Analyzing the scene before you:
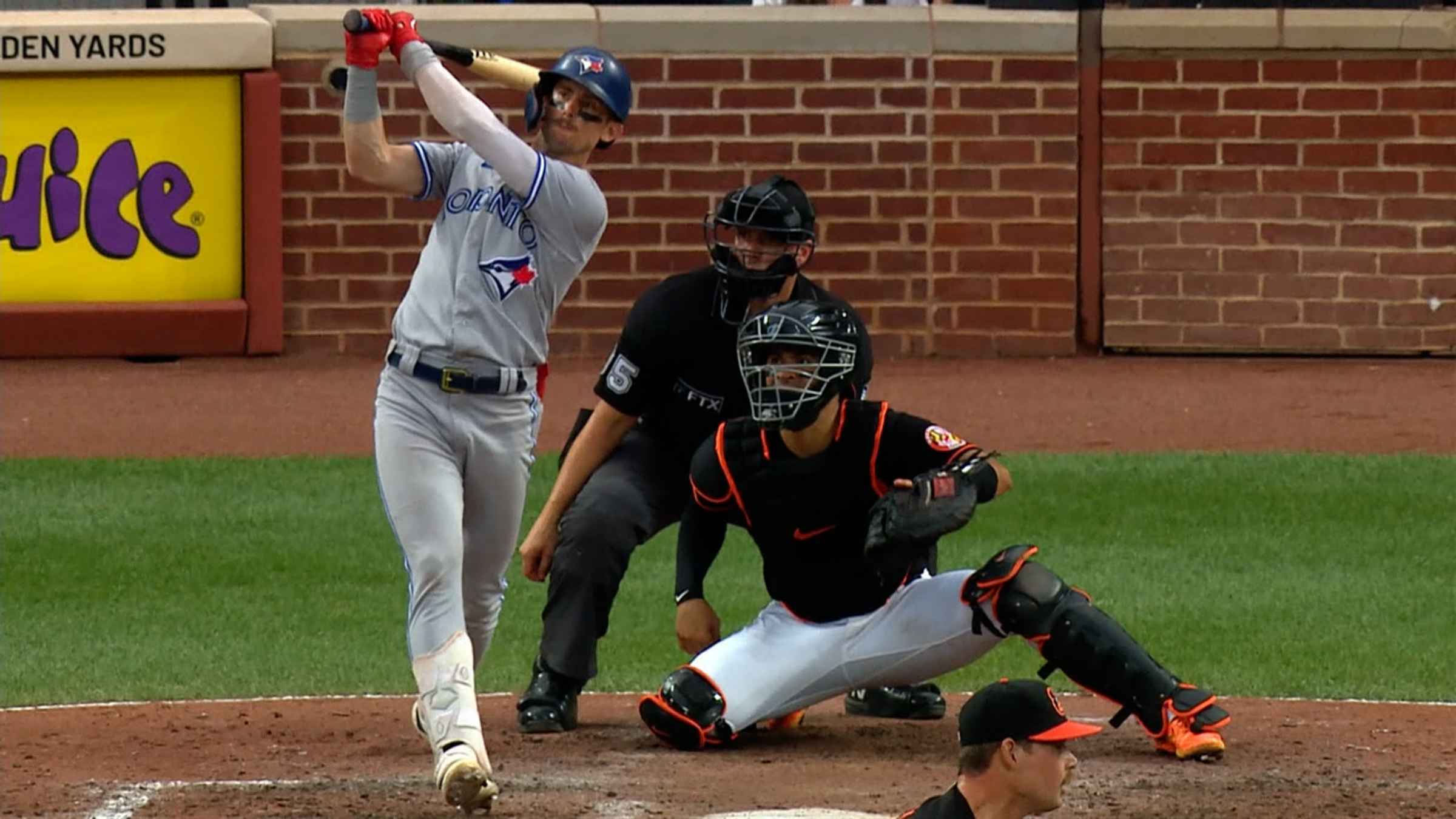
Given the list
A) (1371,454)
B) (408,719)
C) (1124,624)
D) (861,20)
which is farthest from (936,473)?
(861,20)

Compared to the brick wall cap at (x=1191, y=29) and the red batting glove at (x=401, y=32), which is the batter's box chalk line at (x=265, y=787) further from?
the brick wall cap at (x=1191, y=29)

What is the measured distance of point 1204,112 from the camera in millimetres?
15078

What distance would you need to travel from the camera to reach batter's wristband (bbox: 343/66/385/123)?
606cm

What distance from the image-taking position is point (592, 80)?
6211 millimetres

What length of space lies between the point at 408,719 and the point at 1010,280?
28.6 ft

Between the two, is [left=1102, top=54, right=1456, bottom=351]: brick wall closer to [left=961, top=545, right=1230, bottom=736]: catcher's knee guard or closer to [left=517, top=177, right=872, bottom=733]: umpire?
[left=517, top=177, right=872, bottom=733]: umpire

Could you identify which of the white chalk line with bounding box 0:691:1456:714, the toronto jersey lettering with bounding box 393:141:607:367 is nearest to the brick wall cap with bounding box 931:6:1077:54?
the white chalk line with bounding box 0:691:1456:714

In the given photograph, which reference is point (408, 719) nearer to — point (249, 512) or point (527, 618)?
point (527, 618)

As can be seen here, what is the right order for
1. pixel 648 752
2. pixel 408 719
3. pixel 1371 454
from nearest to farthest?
pixel 648 752
pixel 408 719
pixel 1371 454

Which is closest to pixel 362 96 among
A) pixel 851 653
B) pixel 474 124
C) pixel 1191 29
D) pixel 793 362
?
pixel 474 124

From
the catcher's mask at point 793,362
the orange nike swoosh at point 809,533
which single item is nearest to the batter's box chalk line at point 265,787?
the orange nike swoosh at point 809,533

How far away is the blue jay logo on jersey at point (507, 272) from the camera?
6.12 metres

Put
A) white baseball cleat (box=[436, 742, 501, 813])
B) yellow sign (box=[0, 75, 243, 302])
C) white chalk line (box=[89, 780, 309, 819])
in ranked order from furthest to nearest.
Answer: yellow sign (box=[0, 75, 243, 302]) < white chalk line (box=[89, 780, 309, 819]) < white baseball cleat (box=[436, 742, 501, 813])

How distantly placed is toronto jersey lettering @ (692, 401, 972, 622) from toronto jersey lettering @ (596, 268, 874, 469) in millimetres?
494
